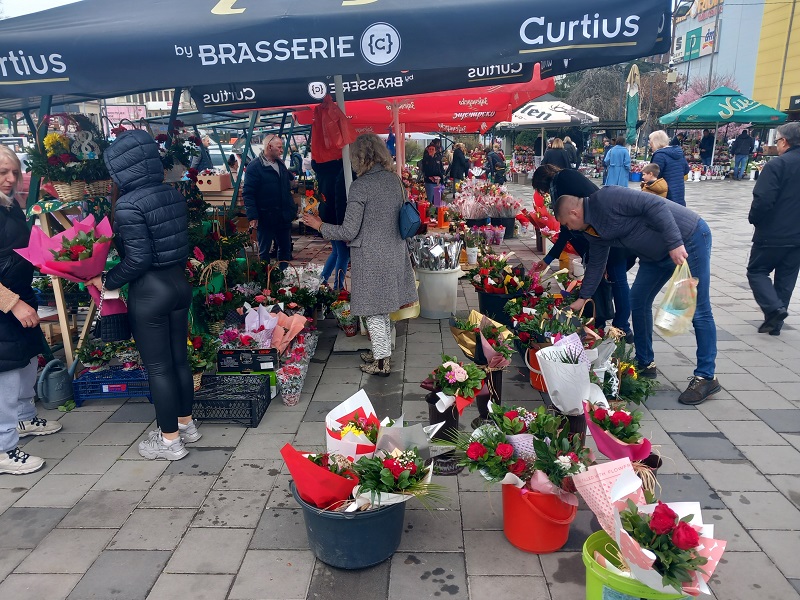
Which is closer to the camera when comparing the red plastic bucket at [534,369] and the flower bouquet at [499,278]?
the red plastic bucket at [534,369]

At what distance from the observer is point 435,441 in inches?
116

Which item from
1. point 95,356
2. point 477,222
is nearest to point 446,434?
point 95,356

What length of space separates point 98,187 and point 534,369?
3.66 meters

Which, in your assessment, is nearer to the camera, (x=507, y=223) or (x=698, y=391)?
(x=698, y=391)

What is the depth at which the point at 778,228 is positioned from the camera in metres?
5.54

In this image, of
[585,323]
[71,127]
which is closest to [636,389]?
[585,323]

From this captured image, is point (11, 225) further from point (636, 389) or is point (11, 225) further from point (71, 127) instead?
point (636, 389)

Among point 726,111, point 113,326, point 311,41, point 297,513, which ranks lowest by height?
point 297,513

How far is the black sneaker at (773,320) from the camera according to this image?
565 cm

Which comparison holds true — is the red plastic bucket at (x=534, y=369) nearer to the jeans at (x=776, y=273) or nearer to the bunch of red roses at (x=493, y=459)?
the bunch of red roses at (x=493, y=459)

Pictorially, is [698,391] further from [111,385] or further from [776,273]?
[111,385]

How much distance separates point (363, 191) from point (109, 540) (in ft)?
9.07

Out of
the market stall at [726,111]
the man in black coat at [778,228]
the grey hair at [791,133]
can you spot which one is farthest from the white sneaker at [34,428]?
the market stall at [726,111]

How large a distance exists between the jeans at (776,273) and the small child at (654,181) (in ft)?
5.66
